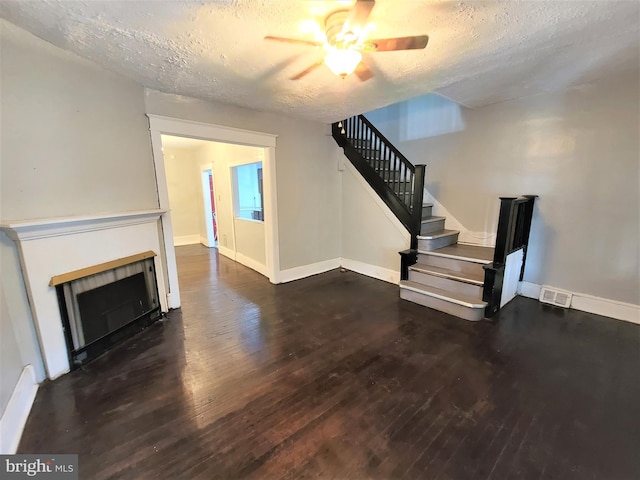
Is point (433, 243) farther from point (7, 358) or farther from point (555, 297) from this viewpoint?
point (7, 358)

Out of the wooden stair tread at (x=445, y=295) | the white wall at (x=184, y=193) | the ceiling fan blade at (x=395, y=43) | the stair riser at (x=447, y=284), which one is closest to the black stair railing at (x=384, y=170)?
the stair riser at (x=447, y=284)

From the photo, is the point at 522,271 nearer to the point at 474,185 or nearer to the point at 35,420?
the point at 474,185

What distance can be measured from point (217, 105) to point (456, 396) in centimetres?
368

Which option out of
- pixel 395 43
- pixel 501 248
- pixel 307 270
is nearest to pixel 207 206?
pixel 307 270

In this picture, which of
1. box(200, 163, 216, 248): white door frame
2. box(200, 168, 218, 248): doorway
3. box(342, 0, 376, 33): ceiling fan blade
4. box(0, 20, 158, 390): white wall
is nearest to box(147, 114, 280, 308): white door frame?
box(0, 20, 158, 390): white wall

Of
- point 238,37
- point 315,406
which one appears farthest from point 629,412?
point 238,37

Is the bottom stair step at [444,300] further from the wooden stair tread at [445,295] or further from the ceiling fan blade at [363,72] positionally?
the ceiling fan blade at [363,72]

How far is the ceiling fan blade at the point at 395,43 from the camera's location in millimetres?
1581

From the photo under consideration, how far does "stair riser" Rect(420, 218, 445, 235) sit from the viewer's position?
12.3ft

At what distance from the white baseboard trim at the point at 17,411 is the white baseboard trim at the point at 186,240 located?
5.42 meters

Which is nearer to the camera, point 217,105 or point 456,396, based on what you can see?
point 456,396

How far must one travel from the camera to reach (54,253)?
6.56ft

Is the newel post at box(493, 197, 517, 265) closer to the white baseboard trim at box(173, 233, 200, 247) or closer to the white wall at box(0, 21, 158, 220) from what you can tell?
the white wall at box(0, 21, 158, 220)

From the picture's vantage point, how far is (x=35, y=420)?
5.36 feet
